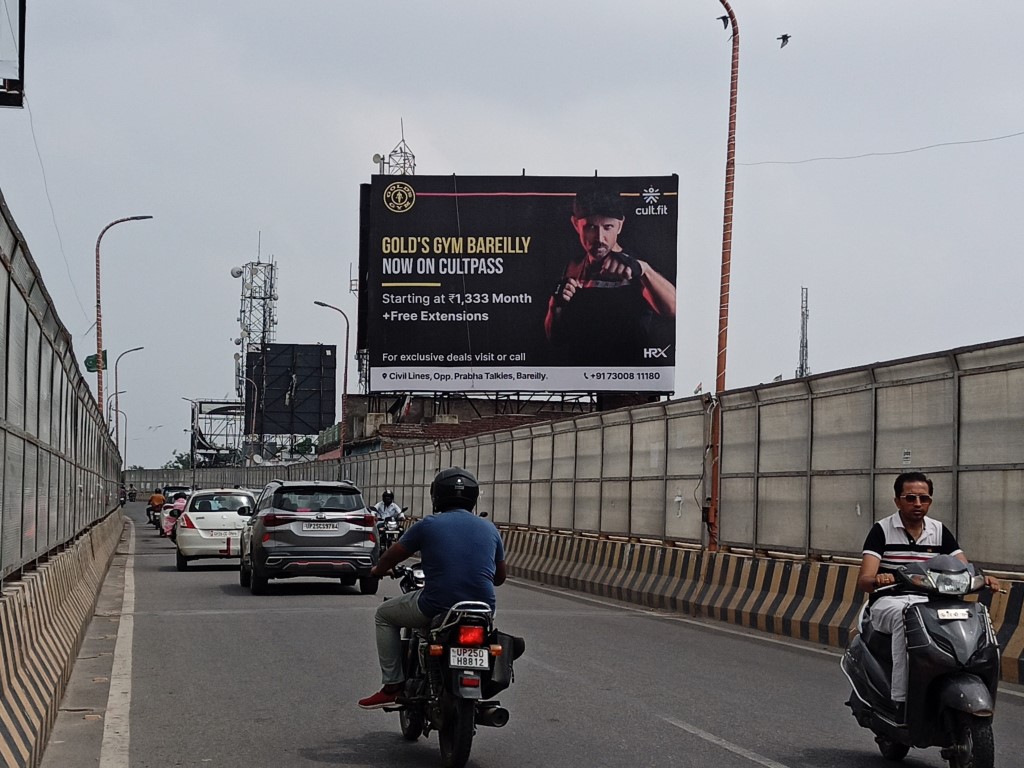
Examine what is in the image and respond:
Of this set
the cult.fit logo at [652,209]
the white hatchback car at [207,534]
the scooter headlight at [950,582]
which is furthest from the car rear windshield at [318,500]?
the cult.fit logo at [652,209]

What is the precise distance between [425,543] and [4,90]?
58.0 ft

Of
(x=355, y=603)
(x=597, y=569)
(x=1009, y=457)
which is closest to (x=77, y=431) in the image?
(x=355, y=603)

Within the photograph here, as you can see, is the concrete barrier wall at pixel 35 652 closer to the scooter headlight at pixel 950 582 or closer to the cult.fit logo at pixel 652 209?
the scooter headlight at pixel 950 582

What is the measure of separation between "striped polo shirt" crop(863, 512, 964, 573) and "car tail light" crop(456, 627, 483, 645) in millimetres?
2116

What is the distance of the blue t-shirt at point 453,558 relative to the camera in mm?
8203

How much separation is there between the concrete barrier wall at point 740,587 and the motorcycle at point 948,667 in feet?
17.1

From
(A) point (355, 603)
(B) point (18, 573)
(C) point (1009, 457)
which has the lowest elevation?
(A) point (355, 603)

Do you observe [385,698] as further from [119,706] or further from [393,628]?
[119,706]

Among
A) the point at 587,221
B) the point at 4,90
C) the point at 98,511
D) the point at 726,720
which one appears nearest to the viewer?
the point at 726,720

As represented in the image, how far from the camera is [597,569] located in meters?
24.2

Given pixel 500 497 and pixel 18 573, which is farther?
pixel 500 497

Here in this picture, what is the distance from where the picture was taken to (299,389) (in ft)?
350

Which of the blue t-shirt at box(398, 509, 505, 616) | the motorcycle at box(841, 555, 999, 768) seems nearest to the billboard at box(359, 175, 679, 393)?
the blue t-shirt at box(398, 509, 505, 616)

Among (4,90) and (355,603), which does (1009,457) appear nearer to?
(355,603)
